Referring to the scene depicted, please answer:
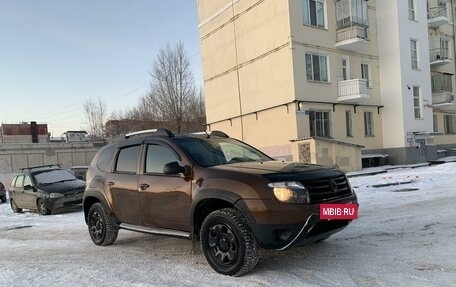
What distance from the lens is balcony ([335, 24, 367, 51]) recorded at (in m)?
25.3

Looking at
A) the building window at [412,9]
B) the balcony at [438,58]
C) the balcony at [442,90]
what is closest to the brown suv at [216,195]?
the building window at [412,9]

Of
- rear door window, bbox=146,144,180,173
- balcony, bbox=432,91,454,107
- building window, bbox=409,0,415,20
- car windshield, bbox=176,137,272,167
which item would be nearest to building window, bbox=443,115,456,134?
balcony, bbox=432,91,454,107

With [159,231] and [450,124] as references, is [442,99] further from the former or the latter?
[159,231]

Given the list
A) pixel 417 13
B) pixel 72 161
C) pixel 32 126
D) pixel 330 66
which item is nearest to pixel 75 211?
pixel 330 66

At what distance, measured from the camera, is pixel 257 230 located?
4996 mm

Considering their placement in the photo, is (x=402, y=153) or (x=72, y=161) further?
(x=72, y=161)

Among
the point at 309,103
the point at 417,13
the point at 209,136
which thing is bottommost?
the point at 209,136

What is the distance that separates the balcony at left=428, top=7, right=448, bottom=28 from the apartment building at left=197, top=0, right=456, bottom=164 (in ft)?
0.59

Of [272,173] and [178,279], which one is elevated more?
[272,173]

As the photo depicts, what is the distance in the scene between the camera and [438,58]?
33.3 meters

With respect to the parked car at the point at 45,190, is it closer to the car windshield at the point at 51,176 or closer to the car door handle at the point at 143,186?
the car windshield at the point at 51,176

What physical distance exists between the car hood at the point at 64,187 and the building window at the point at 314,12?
52.0 ft

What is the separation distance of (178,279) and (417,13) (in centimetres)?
2932

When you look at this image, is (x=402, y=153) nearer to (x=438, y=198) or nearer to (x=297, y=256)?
(x=438, y=198)
